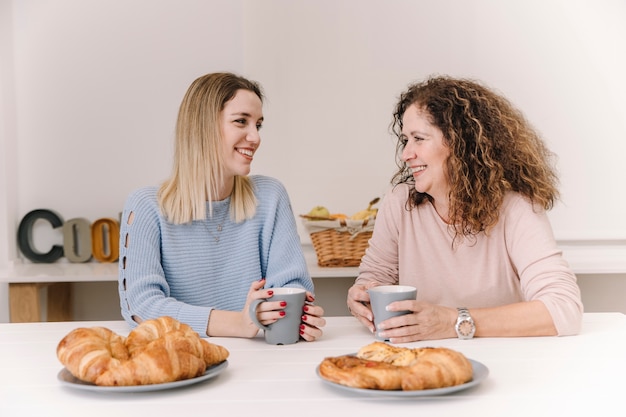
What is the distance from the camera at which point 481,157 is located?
1778mm

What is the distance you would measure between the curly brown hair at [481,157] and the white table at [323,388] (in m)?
0.44

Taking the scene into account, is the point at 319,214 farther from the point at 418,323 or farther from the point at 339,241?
the point at 418,323

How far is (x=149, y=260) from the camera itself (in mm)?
1682

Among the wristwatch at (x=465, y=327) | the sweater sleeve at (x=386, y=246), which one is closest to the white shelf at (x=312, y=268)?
the sweater sleeve at (x=386, y=246)

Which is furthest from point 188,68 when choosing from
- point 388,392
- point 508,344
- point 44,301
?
point 388,392

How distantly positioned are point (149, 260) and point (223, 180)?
0.30 metres

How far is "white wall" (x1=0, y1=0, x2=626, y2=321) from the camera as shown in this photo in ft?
10.6

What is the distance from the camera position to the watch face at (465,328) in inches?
55.5

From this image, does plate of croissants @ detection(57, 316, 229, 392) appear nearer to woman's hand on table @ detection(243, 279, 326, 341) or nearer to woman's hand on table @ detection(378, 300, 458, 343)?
woman's hand on table @ detection(243, 279, 326, 341)

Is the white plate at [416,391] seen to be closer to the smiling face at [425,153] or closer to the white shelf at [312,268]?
the smiling face at [425,153]

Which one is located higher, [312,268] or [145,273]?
[145,273]

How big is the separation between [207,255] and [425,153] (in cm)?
61

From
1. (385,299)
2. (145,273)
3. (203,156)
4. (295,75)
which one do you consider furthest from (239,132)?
(295,75)

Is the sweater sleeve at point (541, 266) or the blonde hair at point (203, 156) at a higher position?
the blonde hair at point (203, 156)
